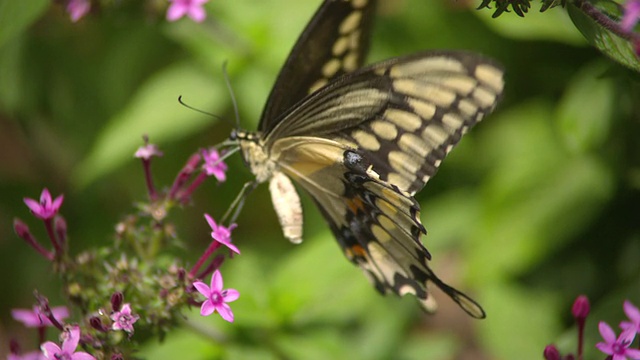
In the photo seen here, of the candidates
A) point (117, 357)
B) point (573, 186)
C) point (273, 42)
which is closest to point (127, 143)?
point (273, 42)

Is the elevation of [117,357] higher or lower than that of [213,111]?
lower

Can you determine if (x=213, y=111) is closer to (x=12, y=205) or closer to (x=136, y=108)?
(x=136, y=108)

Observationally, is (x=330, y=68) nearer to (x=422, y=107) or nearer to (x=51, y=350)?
(x=422, y=107)

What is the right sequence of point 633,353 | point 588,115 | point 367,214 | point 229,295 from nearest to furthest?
point 633,353, point 229,295, point 367,214, point 588,115

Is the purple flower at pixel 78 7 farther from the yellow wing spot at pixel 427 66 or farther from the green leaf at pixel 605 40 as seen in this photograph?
the green leaf at pixel 605 40

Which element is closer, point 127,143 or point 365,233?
point 365,233

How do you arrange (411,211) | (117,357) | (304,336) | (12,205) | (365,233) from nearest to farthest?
(117,357), (411,211), (365,233), (304,336), (12,205)

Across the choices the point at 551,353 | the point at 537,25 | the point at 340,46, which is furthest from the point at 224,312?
the point at 537,25
